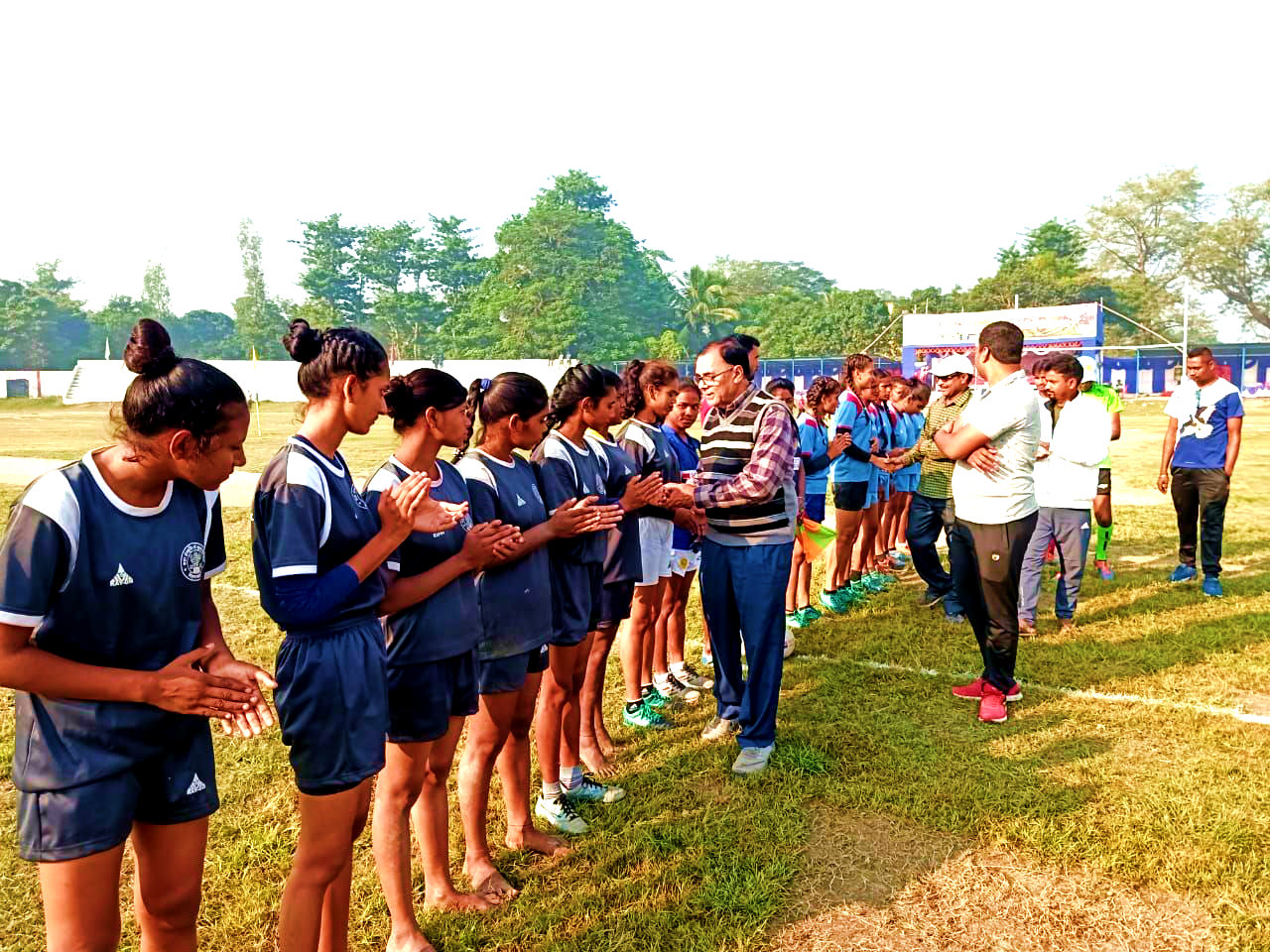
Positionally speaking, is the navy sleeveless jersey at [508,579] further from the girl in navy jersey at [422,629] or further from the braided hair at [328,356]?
the braided hair at [328,356]

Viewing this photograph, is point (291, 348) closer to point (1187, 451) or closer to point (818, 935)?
point (818, 935)

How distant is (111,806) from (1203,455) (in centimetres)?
900

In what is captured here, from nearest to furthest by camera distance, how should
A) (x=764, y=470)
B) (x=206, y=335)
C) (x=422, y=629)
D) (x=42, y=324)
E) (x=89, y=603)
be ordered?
(x=89, y=603) < (x=422, y=629) < (x=764, y=470) < (x=42, y=324) < (x=206, y=335)

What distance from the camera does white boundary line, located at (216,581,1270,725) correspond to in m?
5.11

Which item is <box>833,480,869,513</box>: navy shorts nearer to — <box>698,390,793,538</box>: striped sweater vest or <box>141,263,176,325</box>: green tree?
<box>698,390,793,538</box>: striped sweater vest

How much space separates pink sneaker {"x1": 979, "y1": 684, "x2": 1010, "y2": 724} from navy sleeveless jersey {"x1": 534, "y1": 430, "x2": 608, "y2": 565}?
2.65 m

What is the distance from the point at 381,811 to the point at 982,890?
2.35 meters

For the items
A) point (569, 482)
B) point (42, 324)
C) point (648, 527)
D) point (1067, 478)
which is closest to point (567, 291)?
point (42, 324)

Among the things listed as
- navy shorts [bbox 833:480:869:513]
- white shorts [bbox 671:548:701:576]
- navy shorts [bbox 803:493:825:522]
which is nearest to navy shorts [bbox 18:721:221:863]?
white shorts [bbox 671:548:701:576]

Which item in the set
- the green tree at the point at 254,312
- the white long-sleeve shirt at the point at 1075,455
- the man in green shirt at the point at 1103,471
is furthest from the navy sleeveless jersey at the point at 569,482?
the green tree at the point at 254,312

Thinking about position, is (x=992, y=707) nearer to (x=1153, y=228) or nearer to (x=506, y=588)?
(x=506, y=588)

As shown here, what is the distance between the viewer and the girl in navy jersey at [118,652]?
1991mm

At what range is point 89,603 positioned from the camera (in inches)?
80.6

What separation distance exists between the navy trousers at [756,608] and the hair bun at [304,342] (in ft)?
8.72
